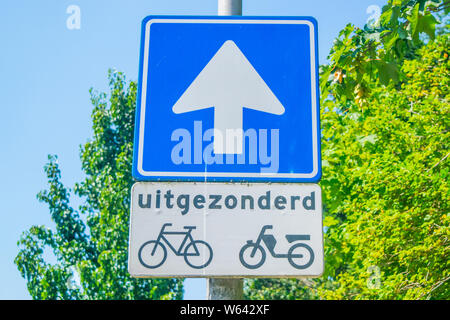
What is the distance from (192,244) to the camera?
6.63 ft

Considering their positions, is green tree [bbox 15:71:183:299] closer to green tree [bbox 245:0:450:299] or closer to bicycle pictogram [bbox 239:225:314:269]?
green tree [bbox 245:0:450:299]

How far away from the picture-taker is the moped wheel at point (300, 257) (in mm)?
2018

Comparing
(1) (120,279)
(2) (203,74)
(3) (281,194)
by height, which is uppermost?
(2) (203,74)

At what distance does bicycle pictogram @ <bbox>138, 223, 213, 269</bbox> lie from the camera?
2.01 meters

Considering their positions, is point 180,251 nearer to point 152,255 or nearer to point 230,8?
point 152,255

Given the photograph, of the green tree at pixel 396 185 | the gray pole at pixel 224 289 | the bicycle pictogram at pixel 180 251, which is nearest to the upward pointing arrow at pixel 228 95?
the bicycle pictogram at pixel 180 251

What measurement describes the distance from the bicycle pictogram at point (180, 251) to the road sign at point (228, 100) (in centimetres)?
25

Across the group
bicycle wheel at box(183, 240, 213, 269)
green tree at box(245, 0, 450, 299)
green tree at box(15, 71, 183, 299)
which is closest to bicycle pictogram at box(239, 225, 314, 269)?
bicycle wheel at box(183, 240, 213, 269)

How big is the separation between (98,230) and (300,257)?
897 inches

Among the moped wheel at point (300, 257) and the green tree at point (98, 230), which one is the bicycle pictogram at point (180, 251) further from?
the green tree at point (98, 230)
